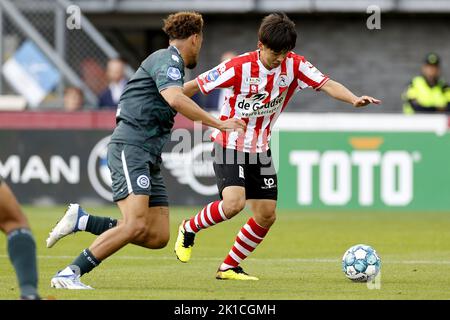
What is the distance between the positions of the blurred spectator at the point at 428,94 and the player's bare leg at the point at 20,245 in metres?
12.9

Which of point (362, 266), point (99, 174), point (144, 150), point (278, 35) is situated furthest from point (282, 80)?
point (99, 174)

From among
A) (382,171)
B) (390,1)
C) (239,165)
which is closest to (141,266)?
(239,165)

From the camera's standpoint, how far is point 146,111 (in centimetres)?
947

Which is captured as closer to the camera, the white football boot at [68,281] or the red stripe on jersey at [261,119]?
the white football boot at [68,281]

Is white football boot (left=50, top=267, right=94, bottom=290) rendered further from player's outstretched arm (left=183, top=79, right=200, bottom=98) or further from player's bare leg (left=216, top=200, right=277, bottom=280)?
player's outstretched arm (left=183, top=79, right=200, bottom=98)

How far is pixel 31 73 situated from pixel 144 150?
11512 millimetres

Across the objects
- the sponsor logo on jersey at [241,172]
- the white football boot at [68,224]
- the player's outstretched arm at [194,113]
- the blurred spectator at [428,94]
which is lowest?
the white football boot at [68,224]

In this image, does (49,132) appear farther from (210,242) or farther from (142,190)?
(142,190)

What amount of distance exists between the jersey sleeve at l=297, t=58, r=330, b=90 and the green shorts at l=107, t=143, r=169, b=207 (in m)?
1.67

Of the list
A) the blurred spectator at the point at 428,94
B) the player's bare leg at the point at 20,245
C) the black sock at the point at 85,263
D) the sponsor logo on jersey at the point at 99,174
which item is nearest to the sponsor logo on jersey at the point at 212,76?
the black sock at the point at 85,263

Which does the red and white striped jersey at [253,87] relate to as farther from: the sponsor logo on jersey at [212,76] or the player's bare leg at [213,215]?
the player's bare leg at [213,215]

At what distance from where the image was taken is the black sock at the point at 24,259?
7.43 meters

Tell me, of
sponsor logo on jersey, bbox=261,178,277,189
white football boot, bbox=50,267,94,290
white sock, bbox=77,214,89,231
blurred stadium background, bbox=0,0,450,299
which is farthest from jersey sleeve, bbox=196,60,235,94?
blurred stadium background, bbox=0,0,450,299

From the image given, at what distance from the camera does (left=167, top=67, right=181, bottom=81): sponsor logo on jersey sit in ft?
30.0
